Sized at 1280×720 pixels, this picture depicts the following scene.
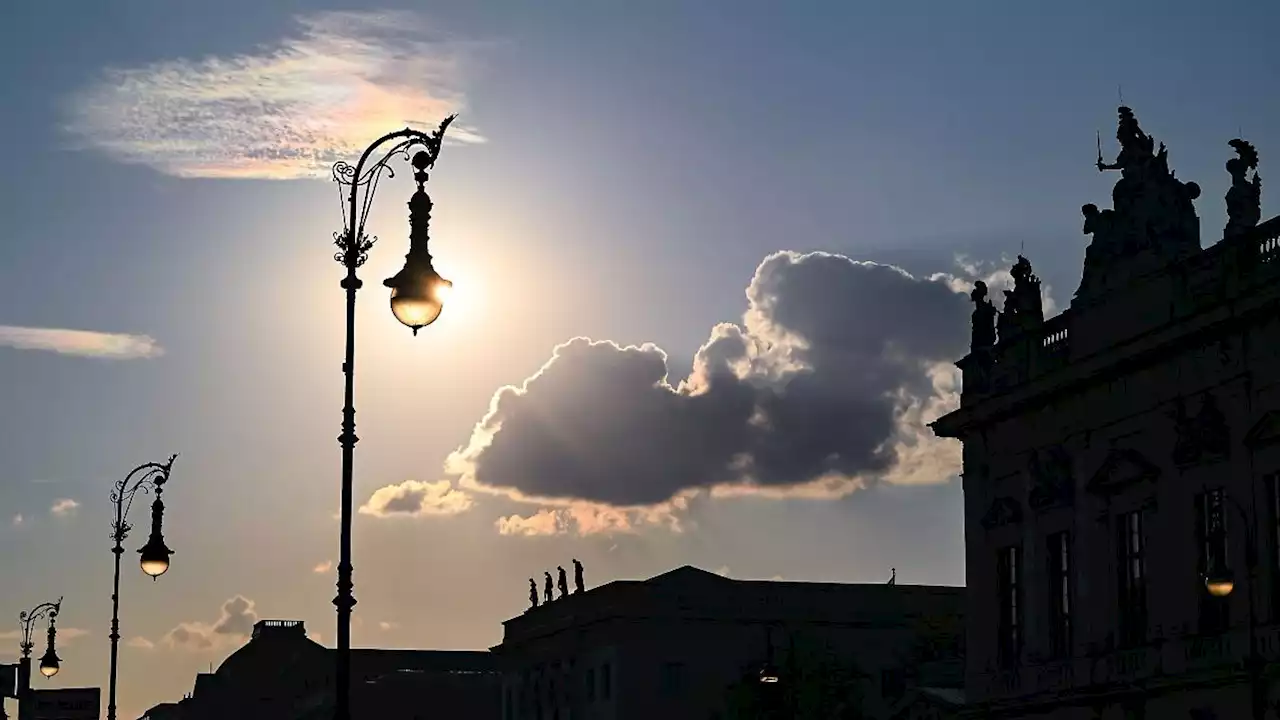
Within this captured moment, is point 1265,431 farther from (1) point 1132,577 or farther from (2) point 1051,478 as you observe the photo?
(2) point 1051,478

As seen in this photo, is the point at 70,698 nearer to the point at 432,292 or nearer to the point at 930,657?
the point at 432,292

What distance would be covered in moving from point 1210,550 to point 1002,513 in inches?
431

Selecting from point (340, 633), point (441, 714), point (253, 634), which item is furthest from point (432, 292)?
point (253, 634)

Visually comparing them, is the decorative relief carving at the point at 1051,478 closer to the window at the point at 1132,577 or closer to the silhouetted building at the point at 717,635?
the window at the point at 1132,577

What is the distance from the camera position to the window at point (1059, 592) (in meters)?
54.7

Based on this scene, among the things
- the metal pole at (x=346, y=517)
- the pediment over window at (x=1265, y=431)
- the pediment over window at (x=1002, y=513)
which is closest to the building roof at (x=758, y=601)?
the pediment over window at (x=1002, y=513)

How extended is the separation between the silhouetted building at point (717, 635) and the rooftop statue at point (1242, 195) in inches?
1981

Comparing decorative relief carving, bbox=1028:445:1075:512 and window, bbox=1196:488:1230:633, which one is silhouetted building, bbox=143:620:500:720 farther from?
window, bbox=1196:488:1230:633

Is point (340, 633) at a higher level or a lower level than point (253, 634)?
lower

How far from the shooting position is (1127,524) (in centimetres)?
5169

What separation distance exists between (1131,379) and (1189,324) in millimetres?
3623

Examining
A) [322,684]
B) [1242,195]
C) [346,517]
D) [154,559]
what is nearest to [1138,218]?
[1242,195]

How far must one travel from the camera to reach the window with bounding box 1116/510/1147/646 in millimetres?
50556

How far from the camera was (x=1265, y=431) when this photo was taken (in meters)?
45.5
